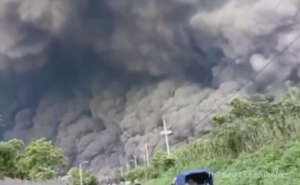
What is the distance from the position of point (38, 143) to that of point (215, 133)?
92.4 feet

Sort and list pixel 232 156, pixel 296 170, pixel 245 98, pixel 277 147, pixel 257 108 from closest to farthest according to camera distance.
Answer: pixel 296 170 → pixel 277 147 → pixel 232 156 → pixel 257 108 → pixel 245 98

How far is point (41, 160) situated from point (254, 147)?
3449cm

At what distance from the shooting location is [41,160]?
62.5 metres

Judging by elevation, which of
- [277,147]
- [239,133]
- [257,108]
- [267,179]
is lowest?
[267,179]

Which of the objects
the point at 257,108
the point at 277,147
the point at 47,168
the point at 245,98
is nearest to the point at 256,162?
the point at 277,147

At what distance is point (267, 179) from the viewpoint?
2169 centimetres

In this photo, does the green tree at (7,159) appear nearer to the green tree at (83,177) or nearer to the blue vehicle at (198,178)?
the blue vehicle at (198,178)

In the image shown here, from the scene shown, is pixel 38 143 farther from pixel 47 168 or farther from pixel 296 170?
pixel 296 170

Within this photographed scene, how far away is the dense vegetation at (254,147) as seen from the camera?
22.6m

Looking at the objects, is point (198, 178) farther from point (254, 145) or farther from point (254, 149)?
point (254, 145)

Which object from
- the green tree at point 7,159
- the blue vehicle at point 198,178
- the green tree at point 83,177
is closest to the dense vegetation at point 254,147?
the blue vehicle at point 198,178

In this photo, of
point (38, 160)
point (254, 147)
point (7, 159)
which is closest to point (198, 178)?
point (254, 147)

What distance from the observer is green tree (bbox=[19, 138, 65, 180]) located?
58312 mm

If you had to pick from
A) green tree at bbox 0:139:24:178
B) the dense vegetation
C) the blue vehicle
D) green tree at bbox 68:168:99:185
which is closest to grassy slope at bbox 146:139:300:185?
the dense vegetation
